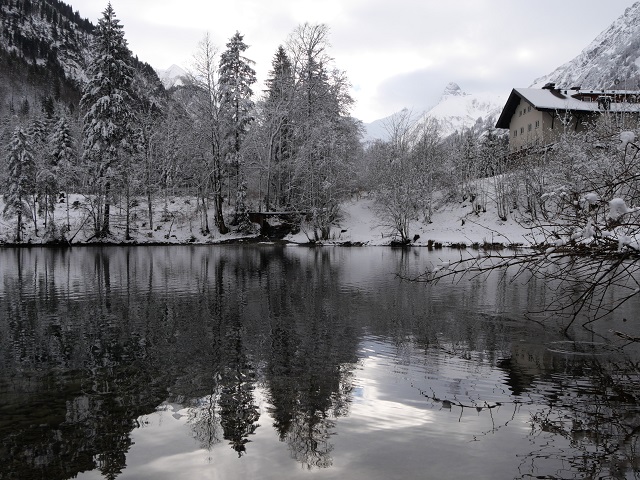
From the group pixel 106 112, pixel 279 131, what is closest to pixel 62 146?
pixel 106 112

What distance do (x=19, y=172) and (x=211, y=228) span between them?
66.4 ft

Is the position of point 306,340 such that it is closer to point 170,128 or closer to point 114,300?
point 114,300

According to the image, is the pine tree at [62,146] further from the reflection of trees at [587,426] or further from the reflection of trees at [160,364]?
the reflection of trees at [587,426]

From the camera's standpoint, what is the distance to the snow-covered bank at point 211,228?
4559cm

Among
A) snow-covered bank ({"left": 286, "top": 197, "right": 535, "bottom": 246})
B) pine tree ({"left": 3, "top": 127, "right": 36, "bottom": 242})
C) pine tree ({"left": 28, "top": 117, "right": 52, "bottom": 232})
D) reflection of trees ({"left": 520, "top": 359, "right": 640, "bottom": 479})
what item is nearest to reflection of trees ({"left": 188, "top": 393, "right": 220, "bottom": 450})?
reflection of trees ({"left": 520, "top": 359, "right": 640, "bottom": 479})

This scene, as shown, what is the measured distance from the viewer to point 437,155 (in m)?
59.3

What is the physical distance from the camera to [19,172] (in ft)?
156

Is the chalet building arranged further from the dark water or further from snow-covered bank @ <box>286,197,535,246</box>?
the dark water

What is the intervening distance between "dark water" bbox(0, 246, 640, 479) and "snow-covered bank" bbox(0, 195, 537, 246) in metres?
30.9

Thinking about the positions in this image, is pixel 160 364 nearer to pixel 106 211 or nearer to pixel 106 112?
pixel 106 211

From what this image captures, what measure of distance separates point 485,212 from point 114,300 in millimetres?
A: 44804

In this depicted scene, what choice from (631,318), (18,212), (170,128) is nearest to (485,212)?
(170,128)

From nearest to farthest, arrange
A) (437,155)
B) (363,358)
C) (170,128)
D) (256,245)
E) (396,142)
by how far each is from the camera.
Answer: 1. (363,358)
2. (256,245)
3. (396,142)
4. (170,128)
5. (437,155)

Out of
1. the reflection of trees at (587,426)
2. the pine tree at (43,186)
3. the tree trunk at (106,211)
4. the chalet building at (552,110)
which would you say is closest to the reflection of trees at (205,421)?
the reflection of trees at (587,426)
